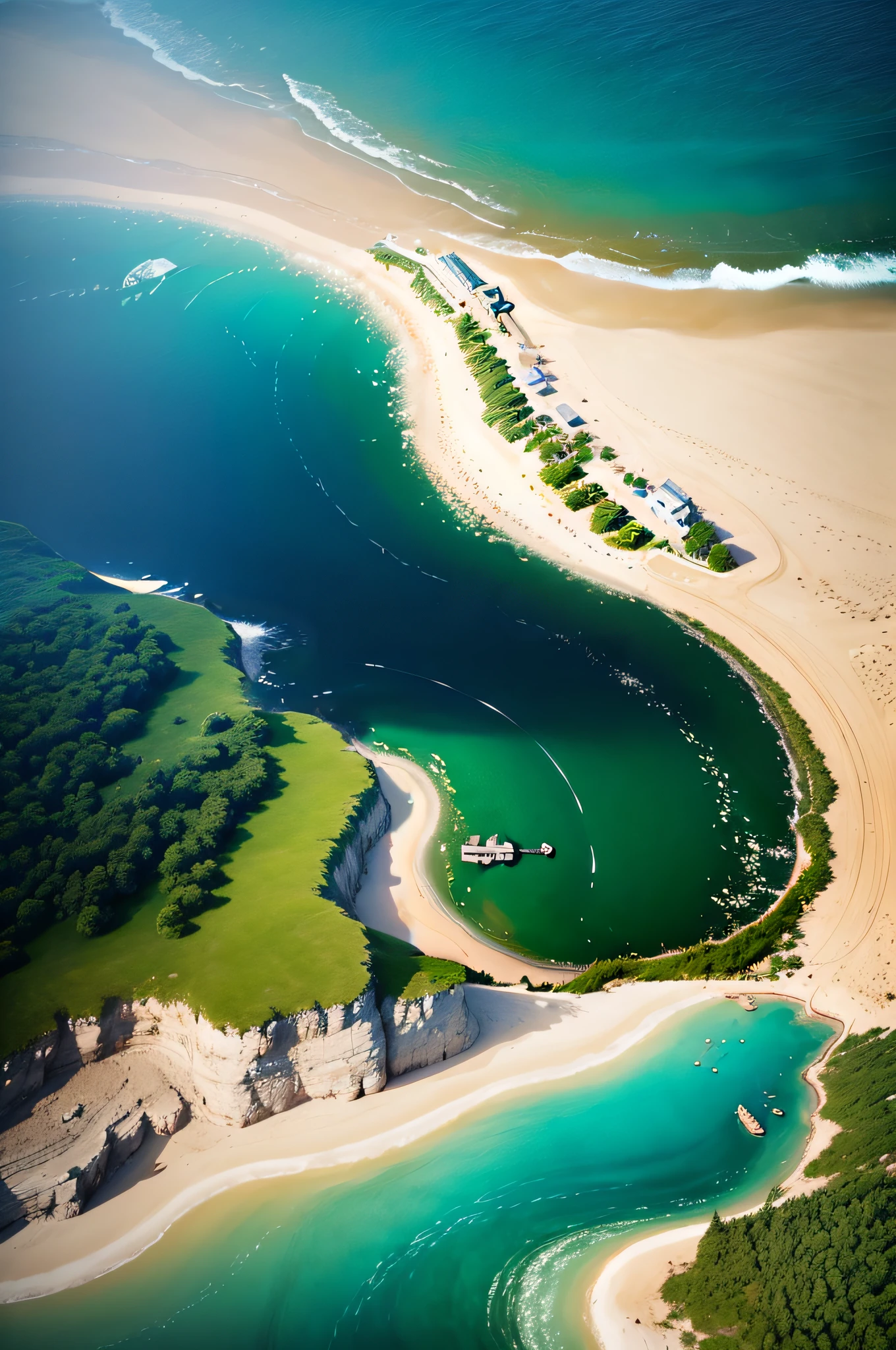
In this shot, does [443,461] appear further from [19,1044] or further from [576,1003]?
[19,1044]

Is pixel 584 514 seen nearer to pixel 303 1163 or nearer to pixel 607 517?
pixel 607 517

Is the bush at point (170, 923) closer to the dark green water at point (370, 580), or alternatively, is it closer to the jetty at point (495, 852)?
the dark green water at point (370, 580)

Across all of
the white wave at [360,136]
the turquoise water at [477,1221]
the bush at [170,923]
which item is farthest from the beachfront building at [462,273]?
the turquoise water at [477,1221]

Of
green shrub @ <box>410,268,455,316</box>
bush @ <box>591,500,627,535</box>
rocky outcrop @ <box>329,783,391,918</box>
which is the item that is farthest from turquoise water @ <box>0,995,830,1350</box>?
green shrub @ <box>410,268,455,316</box>

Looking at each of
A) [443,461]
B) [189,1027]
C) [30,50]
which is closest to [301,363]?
[443,461]

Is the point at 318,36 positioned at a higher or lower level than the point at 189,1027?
higher

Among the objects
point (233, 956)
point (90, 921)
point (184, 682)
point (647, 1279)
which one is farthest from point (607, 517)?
point (647, 1279)

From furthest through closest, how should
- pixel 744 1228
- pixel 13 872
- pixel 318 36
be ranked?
1. pixel 318 36
2. pixel 13 872
3. pixel 744 1228
